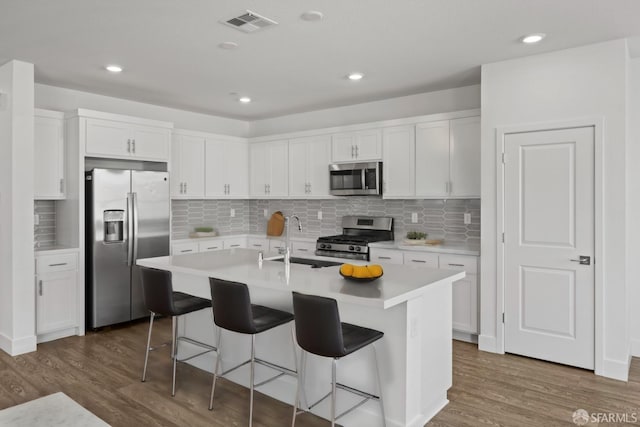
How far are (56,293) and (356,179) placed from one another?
11.5 feet

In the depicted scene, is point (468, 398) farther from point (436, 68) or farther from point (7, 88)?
point (7, 88)

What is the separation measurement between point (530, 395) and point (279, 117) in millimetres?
5036

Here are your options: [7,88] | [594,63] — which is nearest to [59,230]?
[7,88]

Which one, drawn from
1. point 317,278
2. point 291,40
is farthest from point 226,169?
point 317,278

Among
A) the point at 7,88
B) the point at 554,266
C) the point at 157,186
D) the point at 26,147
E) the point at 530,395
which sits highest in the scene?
the point at 7,88

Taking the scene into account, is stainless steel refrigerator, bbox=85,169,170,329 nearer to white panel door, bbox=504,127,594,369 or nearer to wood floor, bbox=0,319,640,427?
wood floor, bbox=0,319,640,427

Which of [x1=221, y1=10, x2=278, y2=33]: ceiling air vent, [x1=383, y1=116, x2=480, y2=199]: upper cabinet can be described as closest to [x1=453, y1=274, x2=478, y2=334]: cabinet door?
[x1=383, y1=116, x2=480, y2=199]: upper cabinet

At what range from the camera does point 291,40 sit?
350cm

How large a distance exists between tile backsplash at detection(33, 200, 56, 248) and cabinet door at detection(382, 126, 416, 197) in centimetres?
382

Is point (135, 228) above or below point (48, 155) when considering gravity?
below

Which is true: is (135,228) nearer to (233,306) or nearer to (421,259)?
(233,306)

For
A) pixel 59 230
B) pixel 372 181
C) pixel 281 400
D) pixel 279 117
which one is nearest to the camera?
pixel 281 400

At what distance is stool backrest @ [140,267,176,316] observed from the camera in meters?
3.11

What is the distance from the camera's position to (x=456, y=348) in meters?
4.23
